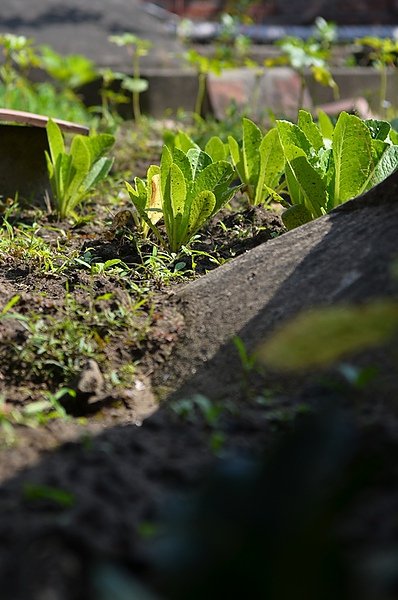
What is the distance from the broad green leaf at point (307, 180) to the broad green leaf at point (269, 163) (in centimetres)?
27

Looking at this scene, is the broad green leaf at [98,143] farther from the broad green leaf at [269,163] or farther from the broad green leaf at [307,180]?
the broad green leaf at [307,180]

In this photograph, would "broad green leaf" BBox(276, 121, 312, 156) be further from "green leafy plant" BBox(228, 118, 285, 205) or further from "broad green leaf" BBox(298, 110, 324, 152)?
"green leafy plant" BBox(228, 118, 285, 205)

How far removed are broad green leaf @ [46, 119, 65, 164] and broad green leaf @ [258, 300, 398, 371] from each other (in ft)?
7.19

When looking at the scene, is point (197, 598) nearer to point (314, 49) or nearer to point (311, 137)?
point (311, 137)

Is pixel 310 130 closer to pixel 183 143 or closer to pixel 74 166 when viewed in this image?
pixel 183 143

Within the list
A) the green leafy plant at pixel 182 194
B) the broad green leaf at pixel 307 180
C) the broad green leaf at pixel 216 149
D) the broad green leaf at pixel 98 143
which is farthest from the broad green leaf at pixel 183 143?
the broad green leaf at pixel 307 180

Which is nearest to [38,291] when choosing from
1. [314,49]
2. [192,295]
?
[192,295]

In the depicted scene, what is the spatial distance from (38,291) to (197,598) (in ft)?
5.59

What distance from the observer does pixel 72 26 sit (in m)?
7.84

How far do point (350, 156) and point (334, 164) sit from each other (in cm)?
6

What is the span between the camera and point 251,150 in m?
3.20

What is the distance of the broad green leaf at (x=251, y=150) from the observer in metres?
3.14

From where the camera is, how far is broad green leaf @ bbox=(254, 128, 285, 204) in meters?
3.09

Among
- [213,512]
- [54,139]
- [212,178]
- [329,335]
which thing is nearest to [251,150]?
[212,178]
